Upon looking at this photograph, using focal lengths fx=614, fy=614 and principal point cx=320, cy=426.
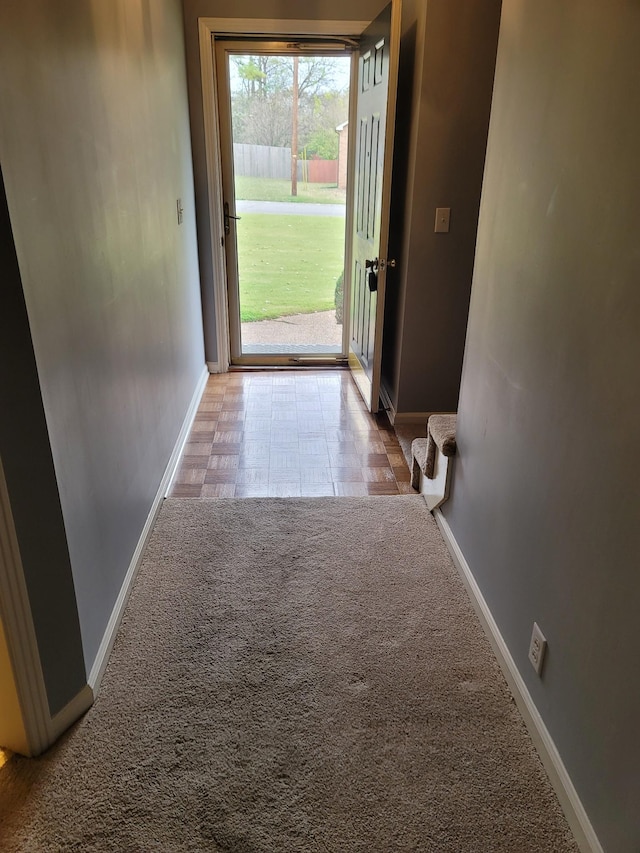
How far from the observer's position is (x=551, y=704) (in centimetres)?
151

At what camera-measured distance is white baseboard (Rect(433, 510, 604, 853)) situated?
1.33 meters

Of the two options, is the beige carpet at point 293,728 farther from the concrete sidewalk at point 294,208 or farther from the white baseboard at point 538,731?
the concrete sidewalk at point 294,208

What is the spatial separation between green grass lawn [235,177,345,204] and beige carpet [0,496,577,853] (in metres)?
2.78

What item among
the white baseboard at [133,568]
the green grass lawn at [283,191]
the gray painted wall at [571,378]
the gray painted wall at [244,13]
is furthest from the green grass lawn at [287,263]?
the gray painted wall at [571,378]

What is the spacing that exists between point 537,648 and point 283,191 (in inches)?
141

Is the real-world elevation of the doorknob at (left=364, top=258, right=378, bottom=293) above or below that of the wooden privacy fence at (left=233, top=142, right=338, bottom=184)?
below

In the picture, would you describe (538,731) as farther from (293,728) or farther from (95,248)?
(95,248)

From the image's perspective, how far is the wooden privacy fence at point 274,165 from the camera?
409 cm

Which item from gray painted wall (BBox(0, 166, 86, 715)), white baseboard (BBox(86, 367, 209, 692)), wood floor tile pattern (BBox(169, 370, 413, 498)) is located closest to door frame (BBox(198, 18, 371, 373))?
wood floor tile pattern (BBox(169, 370, 413, 498))

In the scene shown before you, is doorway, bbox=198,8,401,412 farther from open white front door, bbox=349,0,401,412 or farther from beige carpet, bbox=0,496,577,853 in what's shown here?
beige carpet, bbox=0,496,577,853

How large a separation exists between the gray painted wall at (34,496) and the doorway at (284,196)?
3083 mm

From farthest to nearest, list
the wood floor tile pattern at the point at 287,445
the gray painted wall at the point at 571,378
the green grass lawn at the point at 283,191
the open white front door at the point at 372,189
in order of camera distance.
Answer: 1. the green grass lawn at the point at 283,191
2. the open white front door at the point at 372,189
3. the wood floor tile pattern at the point at 287,445
4. the gray painted wall at the point at 571,378

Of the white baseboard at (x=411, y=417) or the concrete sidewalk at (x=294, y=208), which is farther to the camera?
the concrete sidewalk at (x=294, y=208)

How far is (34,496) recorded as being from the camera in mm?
1386
